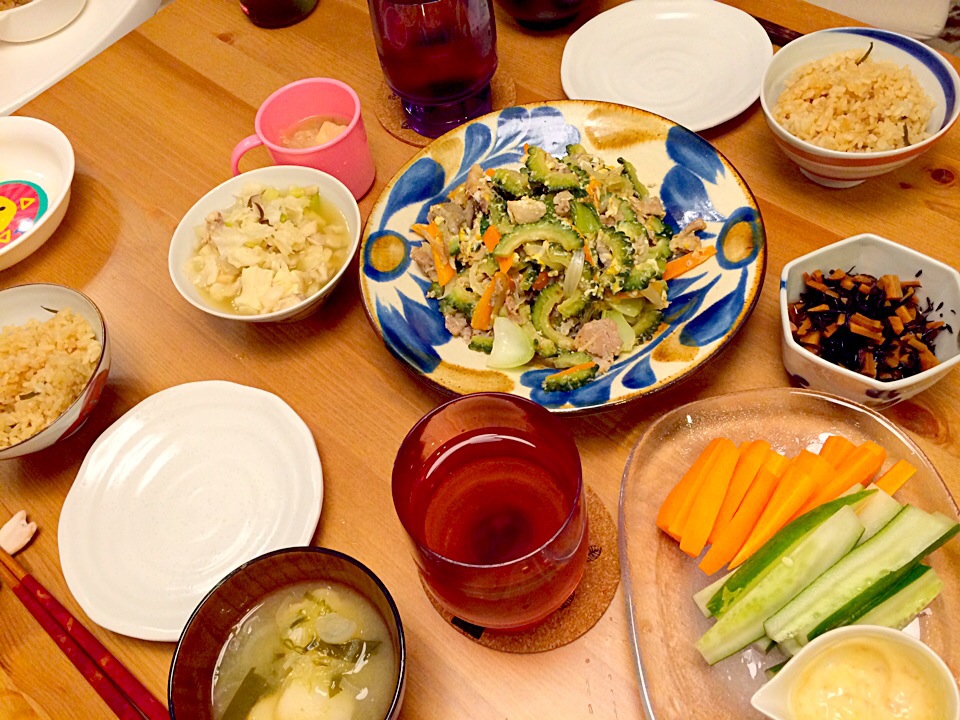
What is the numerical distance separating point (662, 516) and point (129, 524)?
0.97 m

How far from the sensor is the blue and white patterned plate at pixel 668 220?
1288 mm

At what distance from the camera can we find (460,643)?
121 centimetres

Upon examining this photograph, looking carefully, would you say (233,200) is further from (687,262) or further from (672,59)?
(672,59)

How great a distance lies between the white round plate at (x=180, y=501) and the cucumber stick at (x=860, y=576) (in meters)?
0.79

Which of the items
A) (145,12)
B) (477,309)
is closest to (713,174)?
(477,309)

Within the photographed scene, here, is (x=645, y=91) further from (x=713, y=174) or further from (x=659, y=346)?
(x=659, y=346)

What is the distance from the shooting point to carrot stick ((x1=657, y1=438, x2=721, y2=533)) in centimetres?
118

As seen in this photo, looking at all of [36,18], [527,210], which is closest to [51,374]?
[527,210]

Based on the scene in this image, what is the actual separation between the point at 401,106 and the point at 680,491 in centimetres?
133

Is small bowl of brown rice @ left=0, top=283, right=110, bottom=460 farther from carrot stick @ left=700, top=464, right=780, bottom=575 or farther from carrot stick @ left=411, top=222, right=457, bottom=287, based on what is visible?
carrot stick @ left=700, top=464, right=780, bottom=575

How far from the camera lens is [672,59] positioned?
1.92 metres

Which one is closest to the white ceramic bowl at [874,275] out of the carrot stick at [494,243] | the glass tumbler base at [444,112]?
the carrot stick at [494,243]

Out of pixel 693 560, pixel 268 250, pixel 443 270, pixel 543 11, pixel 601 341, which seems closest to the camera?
pixel 693 560

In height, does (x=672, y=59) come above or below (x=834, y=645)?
above
